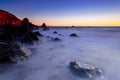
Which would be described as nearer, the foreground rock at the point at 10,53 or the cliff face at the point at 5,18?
the foreground rock at the point at 10,53

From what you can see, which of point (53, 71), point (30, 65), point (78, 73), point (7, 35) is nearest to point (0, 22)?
point (7, 35)

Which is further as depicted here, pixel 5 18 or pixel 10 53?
pixel 5 18

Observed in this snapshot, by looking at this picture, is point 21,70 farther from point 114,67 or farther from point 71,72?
point 114,67

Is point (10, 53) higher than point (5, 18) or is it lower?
lower

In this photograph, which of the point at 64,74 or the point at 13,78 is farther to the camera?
the point at 64,74

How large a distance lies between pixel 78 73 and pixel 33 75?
192cm

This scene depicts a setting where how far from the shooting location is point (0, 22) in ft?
64.8

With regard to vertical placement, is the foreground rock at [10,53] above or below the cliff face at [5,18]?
below

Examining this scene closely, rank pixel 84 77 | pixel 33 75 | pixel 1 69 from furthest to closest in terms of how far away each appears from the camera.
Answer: pixel 1 69, pixel 33 75, pixel 84 77

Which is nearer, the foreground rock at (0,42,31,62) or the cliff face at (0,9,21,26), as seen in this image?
the foreground rock at (0,42,31,62)

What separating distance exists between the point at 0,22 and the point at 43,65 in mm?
14390

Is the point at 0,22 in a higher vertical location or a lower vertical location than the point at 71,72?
higher

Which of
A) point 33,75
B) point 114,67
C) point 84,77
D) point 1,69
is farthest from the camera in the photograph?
point 114,67

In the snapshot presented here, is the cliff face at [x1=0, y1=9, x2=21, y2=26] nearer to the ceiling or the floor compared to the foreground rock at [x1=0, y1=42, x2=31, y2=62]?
nearer to the ceiling
